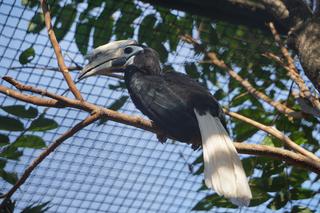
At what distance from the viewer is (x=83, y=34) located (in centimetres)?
189

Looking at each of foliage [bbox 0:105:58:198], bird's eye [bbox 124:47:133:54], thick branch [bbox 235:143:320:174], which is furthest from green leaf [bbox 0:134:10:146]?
thick branch [bbox 235:143:320:174]

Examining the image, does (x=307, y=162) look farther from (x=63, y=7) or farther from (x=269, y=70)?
(x=63, y=7)

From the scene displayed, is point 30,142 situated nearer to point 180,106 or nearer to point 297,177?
point 180,106

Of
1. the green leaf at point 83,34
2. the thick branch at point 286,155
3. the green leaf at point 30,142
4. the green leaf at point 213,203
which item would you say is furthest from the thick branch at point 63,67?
the green leaf at point 213,203

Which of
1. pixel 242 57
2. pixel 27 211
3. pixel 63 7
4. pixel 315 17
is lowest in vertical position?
pixel 27 211

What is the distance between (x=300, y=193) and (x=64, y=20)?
2.88ft

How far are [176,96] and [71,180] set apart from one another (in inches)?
35.8

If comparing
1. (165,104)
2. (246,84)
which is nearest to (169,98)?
(165,104)

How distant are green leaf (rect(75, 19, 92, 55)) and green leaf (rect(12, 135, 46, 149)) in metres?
0.40

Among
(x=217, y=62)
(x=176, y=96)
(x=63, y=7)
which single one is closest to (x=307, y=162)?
(x=176, y=96)

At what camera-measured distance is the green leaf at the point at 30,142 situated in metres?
1.53

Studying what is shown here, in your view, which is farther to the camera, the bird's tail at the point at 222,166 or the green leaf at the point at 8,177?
the green leaf at the point at 8,177

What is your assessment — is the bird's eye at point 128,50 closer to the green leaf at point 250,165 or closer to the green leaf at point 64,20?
the green leaf at point 64,20

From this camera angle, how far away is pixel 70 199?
2.40 m
